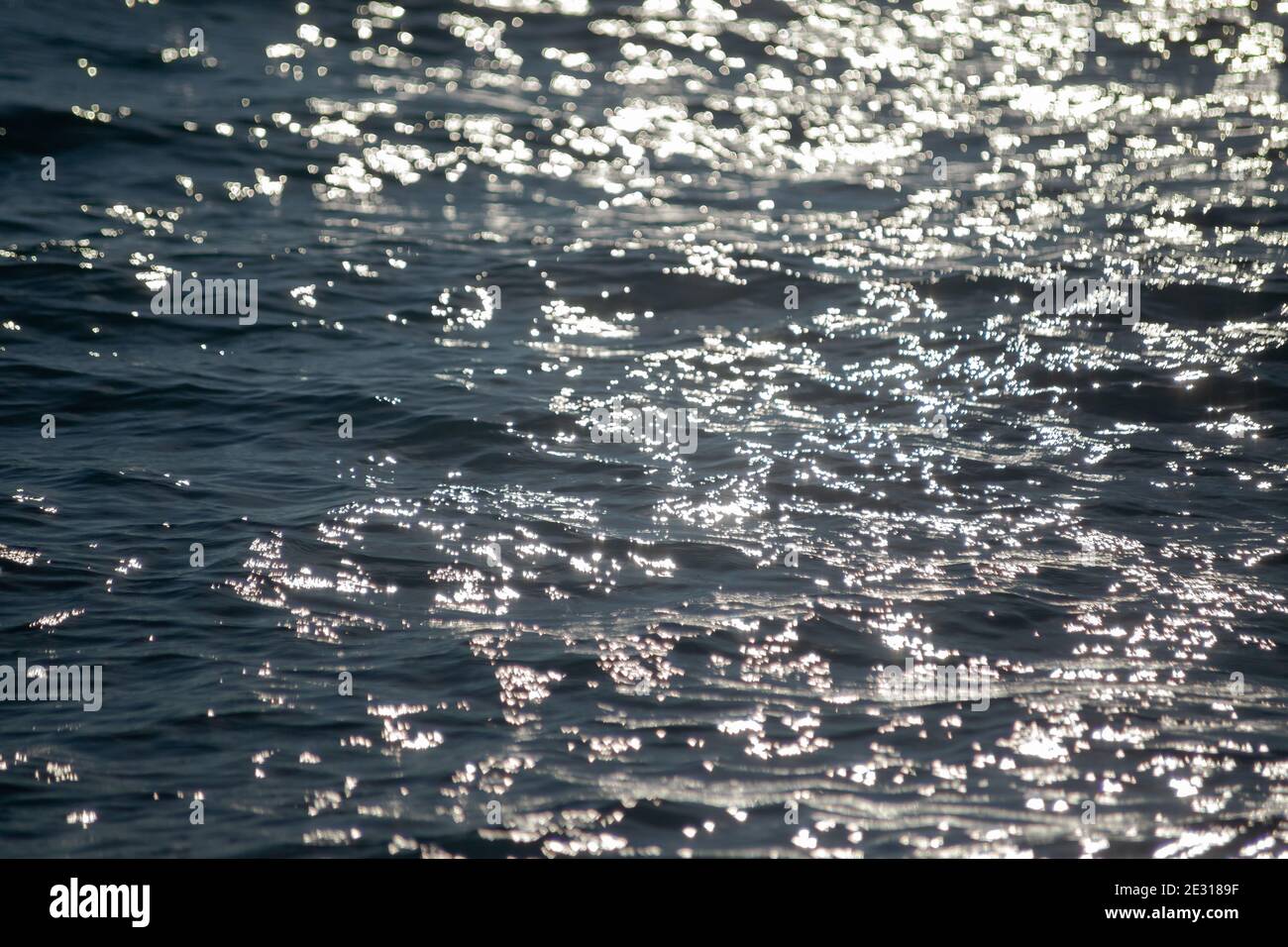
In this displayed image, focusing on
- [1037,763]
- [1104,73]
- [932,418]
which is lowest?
[1037,763]

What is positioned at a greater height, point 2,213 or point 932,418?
point 2,213

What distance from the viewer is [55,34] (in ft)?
56.5

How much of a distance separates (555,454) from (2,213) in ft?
22.5

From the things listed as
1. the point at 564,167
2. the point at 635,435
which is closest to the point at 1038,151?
the point at 564,167

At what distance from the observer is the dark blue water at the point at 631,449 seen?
5660 millimetres

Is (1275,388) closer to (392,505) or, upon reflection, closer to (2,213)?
(392,505)

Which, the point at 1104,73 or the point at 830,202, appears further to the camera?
the point at 1104,73

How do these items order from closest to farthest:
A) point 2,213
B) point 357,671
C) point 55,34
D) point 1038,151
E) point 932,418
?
1. point 357,671
2. point 932,418
3. point 2,213
4. point 1038,151
5. point 55,34

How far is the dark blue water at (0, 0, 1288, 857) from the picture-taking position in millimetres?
5660

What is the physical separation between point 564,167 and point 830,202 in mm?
2912

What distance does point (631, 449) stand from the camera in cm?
926

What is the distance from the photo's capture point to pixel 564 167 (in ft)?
49.5

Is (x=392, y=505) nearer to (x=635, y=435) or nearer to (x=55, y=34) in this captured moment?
(x=635, y=435)

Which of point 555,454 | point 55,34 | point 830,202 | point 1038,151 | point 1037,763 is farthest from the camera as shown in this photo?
point 55,34
